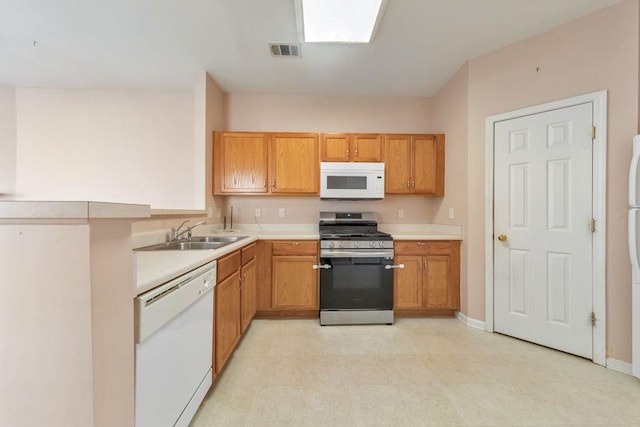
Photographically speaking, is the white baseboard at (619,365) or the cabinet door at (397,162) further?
the cabinet door at (397,162)

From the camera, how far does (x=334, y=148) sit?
10.6 ft

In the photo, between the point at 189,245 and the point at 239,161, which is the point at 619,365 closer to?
the point at 189,245

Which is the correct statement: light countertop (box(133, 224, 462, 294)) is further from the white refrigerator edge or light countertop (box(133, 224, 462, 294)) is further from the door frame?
the white refrigerator edge

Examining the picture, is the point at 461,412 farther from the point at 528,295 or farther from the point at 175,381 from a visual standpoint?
the point at 175,381

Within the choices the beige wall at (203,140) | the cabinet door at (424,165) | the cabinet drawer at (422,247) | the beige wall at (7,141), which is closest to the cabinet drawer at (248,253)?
the beige wall at (203,140)

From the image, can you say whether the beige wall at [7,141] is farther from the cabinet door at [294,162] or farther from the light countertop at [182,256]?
the cabinet door at [294,162]

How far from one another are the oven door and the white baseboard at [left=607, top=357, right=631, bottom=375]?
1635 mm

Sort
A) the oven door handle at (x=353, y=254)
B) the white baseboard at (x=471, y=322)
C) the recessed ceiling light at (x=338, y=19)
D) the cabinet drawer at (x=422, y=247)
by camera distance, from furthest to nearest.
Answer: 1. the cabinet drawer at (x=422, y=247)
2. the oven door handle at (x=353, y=254)
3. the white baseboard at (x=471, y=322)
4. the recessed ceiling light at (x=338, y=19)

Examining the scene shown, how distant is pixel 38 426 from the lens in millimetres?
702

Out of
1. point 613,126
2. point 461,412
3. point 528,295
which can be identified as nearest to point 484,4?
point 613,126

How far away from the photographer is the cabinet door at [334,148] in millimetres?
3217

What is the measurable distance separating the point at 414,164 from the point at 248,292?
2.35m

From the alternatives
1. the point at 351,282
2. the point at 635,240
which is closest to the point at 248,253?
the point at 351,282

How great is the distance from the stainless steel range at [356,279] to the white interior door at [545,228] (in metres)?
1.03
